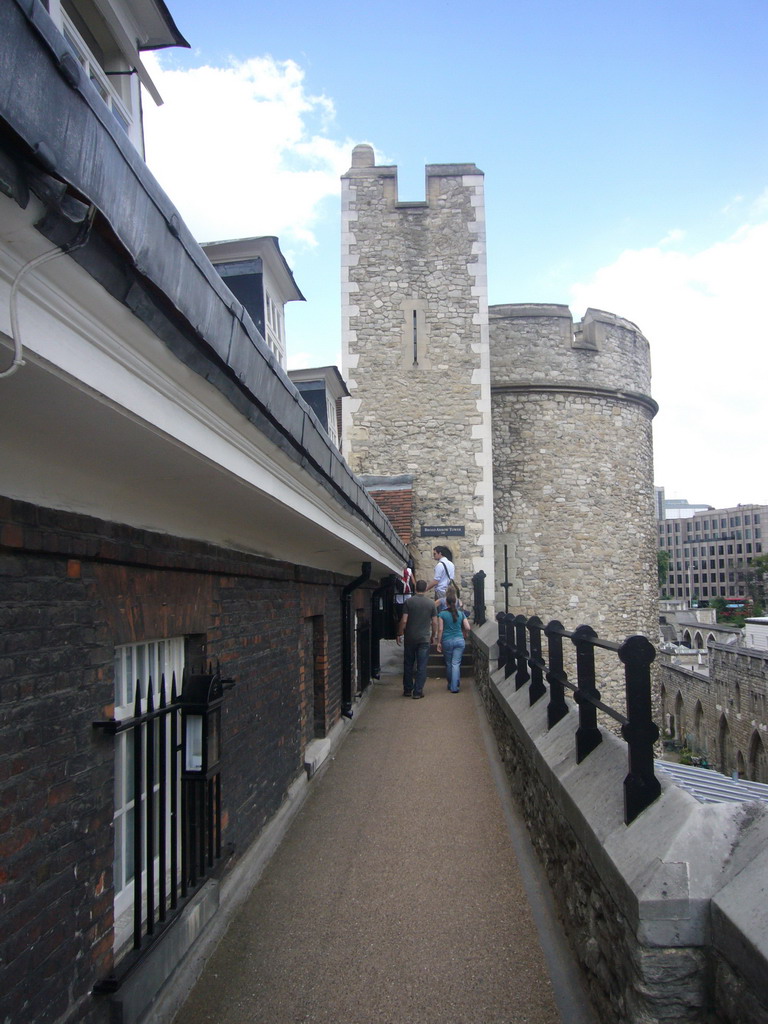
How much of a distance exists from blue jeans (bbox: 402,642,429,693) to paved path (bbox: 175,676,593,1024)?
4306 millimetres

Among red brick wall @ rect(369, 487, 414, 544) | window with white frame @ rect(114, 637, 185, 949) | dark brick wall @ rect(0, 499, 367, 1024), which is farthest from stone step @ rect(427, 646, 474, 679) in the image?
dark brick wall @ rect(0, 499, 367, 1024)

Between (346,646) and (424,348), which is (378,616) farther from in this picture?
(424,348)

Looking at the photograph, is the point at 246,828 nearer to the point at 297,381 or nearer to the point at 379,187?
the point at 297,381

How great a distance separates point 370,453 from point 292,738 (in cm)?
1102

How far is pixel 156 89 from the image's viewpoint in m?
3.58

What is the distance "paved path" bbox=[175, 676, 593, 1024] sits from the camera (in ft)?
10.2

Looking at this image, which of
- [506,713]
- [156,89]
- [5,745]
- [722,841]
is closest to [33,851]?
[5,745]

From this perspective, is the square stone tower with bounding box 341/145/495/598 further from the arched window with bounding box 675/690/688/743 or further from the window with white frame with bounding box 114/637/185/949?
the arched window with bounding box 675/690/688/743

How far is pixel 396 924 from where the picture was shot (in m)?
3.82

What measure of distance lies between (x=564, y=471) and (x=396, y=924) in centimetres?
1541

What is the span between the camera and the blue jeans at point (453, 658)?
11227mm

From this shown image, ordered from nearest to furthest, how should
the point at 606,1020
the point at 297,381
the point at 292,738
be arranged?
the point at 606,1020 → the point at 292,738 → the point at 297,381

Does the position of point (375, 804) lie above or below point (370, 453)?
below

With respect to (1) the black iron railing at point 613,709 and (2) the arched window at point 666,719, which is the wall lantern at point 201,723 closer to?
(1) the black iron railing at point 613,709
